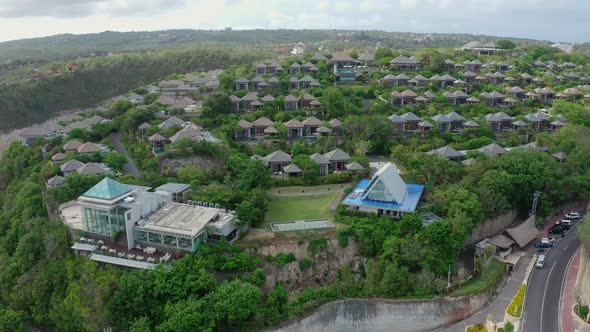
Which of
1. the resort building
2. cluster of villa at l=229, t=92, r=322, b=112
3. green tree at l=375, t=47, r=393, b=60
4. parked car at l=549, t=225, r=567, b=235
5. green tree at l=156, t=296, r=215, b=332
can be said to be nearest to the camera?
green tree at l=156, t=296, r=215, b=332

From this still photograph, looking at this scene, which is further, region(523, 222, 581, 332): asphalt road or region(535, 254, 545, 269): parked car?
region(535, 254, 545, 269): parked car

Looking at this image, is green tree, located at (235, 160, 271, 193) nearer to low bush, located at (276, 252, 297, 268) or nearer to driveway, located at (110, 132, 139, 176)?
low bush, located at (276, 252, 297, 268)

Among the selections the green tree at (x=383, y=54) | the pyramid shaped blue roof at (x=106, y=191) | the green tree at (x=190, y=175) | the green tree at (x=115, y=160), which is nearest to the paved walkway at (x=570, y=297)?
the green tree at (x=190, y=175)

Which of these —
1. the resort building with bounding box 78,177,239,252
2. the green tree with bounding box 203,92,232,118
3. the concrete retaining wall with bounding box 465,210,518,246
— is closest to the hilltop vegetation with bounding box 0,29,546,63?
the green tree with bounding box 203,92,232,118

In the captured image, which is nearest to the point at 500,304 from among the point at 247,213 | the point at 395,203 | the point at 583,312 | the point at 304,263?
the point at 583,312

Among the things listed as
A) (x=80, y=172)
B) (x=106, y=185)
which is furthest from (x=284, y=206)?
(x=80, y=172)

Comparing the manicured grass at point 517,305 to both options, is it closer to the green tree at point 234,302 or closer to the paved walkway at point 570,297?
the paved walkway at point 570,297
